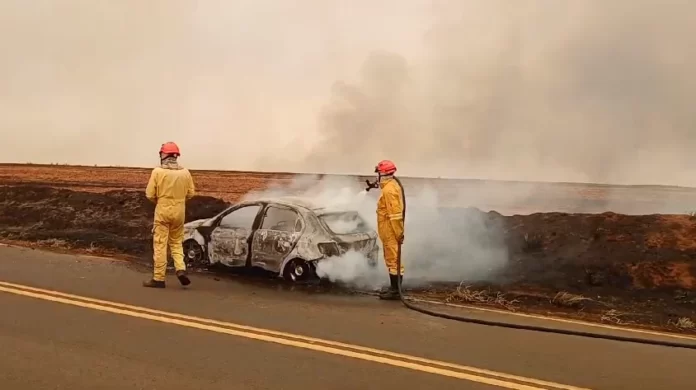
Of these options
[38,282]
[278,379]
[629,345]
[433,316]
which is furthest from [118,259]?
[629,345]

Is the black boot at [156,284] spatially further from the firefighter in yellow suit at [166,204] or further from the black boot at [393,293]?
the black boot at [393,293]

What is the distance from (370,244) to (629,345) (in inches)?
173

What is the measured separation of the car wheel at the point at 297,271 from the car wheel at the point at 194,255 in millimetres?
1686

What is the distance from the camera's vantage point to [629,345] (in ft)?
20.9

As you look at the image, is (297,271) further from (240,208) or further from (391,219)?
(391,219)

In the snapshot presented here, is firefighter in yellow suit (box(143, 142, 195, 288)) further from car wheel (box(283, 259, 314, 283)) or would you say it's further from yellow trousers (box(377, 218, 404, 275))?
yellow trousers (box(377, 218, 404, 275))

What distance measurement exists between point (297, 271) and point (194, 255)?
2.14m

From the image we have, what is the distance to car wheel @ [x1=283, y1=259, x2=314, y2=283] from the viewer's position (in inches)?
373

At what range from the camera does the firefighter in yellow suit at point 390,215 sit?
8969 millimetres

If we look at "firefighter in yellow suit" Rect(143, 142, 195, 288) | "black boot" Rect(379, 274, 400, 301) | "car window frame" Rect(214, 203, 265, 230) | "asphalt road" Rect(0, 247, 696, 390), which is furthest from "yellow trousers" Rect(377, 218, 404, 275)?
"firefighter in yellow suit" Rect(143, 142, 195, 288)

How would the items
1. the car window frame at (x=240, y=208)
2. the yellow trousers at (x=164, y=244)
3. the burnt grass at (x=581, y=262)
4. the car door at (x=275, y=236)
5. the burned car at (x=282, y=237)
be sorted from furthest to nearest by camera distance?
1. the car window frame at (x=240, y=208)
2. the car door at (x=275, y=236)
3. the burned car at (x=282, y=237)
4. the burnt grass at (x=581, y=262)
5. the yellow trousers at (x=164, y=244)

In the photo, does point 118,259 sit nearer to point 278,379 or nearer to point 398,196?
point 398,196

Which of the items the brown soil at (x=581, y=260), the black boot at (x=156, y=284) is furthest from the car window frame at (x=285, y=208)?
the brown soil at (x=581, y=260)

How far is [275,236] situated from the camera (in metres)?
9.74
